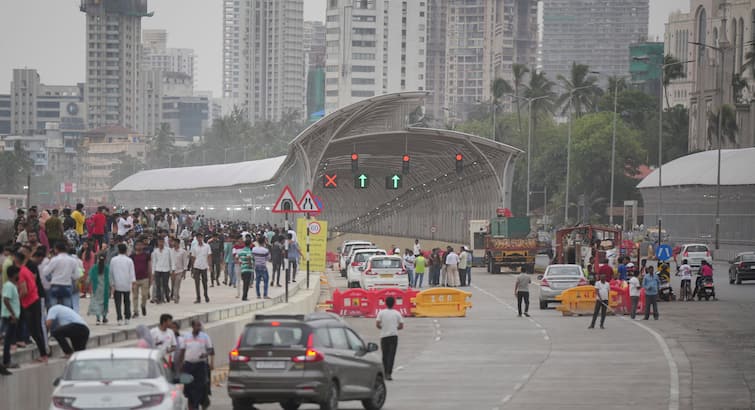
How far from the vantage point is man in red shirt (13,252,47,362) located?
756 inches

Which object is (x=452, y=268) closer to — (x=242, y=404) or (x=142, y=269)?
(x=142, y=269)

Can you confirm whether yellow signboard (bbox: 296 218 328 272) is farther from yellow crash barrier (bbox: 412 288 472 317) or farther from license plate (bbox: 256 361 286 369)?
license plate (bbox: 256 361 286 369)

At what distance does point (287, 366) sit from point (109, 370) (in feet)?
12.8

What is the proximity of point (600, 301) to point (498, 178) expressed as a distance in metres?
43.2

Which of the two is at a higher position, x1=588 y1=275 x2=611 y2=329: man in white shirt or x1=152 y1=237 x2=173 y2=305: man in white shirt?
x1=152 y1=237 x2=173 y2=305: man in white shirt

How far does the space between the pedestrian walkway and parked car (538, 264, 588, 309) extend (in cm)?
813

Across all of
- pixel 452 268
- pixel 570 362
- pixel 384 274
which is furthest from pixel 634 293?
pixel 452 268

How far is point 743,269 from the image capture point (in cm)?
6041

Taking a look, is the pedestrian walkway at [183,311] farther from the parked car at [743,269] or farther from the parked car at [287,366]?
the parked car at [743,269]

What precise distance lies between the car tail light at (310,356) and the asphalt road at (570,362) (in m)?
2.58

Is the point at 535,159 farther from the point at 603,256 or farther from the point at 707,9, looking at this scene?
the point at 603,256

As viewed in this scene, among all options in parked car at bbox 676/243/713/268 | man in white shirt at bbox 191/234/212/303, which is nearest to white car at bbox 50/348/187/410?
man in white shirt at bbox 191/234/212/303

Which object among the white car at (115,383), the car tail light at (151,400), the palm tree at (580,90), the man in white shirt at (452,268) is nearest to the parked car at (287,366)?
the white car at (115,383)

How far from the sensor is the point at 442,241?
94.6m
